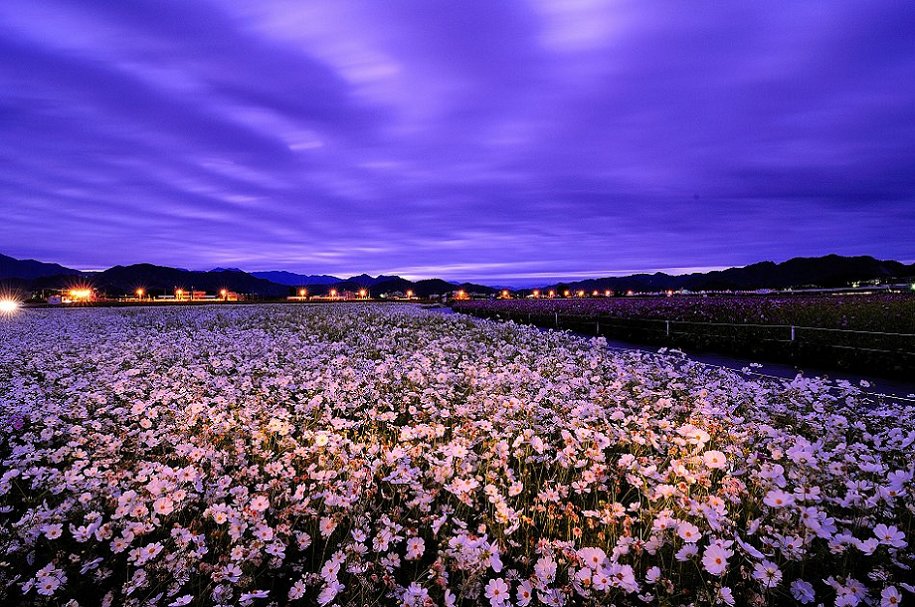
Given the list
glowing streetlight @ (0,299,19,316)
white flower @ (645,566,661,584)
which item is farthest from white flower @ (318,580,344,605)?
glowing streetlight @ (0,299,19,316)

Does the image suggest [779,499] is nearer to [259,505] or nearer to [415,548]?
[415,548]

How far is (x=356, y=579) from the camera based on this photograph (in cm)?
328

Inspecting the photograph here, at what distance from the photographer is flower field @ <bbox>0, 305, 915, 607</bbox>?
3.09 m

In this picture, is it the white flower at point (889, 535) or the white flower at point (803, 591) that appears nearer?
the white flower at point (803, 591)

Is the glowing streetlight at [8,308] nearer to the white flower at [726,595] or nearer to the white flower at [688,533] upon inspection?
the white flower at [688,533]

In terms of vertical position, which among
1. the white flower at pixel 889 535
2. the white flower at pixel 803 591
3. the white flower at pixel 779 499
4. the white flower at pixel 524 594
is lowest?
the white flower at pixel 524 594

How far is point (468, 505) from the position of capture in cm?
404

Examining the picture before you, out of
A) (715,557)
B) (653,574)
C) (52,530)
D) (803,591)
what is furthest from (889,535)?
(52,530)

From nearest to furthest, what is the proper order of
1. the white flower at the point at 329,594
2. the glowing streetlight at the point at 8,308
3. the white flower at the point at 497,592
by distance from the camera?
the white flower at the point at 329,594 < the white flower at the point at 497,592 < the glowing streetlight at the point at 8,308

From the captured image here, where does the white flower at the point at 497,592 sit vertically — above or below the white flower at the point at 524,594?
above

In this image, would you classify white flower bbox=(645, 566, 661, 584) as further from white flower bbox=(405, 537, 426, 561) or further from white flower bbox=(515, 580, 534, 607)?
white flower bbox=(405, 537, 426, 561)

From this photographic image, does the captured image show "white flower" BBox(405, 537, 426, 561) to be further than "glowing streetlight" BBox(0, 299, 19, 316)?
No

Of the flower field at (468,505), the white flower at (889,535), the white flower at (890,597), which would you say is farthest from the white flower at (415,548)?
the white flower at (889,535)

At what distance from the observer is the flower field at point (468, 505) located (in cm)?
309
